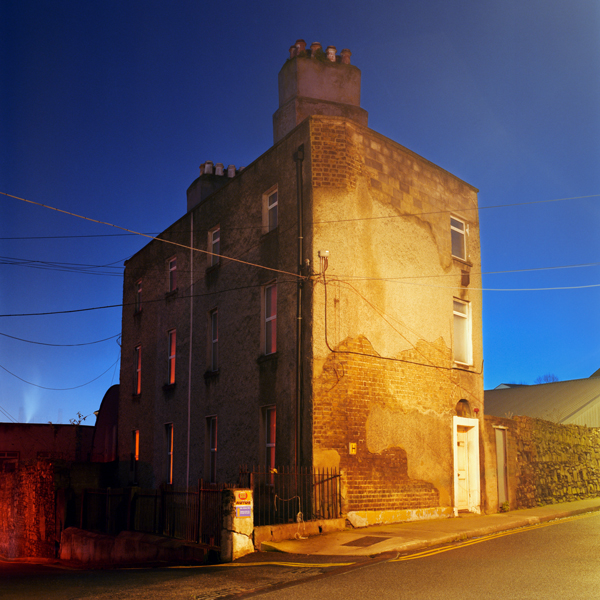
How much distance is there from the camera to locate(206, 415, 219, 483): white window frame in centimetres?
1823

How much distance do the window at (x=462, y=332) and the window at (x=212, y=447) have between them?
24.4ft

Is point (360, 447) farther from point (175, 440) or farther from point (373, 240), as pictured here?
point (175, 440)

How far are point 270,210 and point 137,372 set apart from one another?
10.7m

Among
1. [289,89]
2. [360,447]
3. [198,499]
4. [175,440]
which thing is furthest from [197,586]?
[289,89]

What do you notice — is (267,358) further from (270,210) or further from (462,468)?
(462,468)

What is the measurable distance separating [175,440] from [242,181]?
8590mm

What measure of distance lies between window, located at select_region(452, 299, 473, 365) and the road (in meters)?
7.57

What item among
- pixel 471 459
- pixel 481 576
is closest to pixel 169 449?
pixel 471 459

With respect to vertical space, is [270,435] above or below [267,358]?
below

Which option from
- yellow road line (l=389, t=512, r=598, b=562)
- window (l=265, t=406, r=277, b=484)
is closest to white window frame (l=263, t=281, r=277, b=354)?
window (l=265, t=406, r=277, b=484)

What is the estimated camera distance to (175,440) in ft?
66.9

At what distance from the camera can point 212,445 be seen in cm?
1869

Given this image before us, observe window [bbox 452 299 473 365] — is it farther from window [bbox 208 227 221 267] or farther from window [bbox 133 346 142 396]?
window [bbox 133 346 142 396]

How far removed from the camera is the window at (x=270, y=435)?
15.7 m
